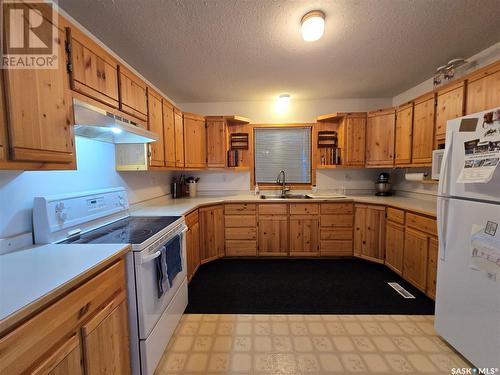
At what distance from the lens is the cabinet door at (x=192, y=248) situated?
247cm

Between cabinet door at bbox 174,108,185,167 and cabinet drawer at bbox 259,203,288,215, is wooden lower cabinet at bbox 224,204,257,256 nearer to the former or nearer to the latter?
cabinet drawer at bbox 259,203,288,215

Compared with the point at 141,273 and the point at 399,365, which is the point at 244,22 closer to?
the point at 141,273

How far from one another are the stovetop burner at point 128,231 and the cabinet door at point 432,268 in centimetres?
247

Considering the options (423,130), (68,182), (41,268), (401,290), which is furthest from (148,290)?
(423,130)

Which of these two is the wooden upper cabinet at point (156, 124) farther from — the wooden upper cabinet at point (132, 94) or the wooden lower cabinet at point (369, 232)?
the wooden lower cabinet at point (369, 232)

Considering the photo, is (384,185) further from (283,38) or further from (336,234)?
(283,38)

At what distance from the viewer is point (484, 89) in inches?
72.5

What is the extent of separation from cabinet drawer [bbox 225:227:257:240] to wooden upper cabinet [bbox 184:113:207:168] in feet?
3.64

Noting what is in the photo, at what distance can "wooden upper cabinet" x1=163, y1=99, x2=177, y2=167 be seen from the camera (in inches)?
98.8

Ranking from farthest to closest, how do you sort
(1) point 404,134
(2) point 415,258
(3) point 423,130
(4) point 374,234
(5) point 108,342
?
(4) point 374,234, (1) point 404,134, (3) point 423,130, (2) point 415,258, (5) point 108,342

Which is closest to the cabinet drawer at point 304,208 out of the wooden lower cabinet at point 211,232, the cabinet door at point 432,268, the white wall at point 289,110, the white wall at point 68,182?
the wooden lower cabinet at point 211,232

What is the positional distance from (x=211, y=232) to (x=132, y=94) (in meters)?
1.94

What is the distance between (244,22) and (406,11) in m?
1.21

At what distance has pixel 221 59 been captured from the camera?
2254mm
